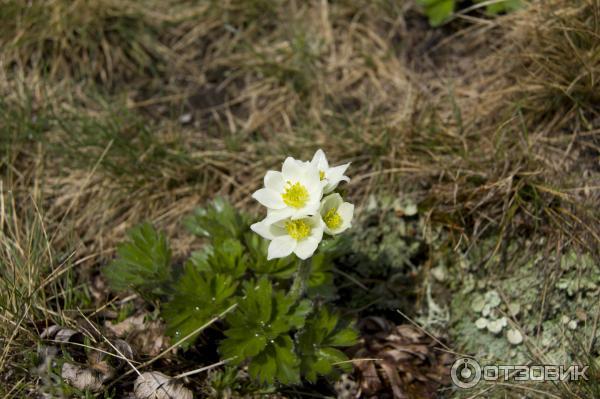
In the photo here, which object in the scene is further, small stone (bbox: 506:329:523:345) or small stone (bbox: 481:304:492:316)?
small stone (bbox: 481:304:492:316)

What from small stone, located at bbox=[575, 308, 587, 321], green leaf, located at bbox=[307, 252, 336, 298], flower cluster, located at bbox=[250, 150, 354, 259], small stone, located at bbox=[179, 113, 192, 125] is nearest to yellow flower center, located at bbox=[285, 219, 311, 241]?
flower cluster, located at bbox=[250, 150, 354, 259]

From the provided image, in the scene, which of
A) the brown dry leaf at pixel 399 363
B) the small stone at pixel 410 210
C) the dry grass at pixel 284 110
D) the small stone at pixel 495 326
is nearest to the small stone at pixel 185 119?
the dry grass at pixel 284 110

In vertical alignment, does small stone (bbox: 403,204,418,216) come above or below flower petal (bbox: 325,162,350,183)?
below

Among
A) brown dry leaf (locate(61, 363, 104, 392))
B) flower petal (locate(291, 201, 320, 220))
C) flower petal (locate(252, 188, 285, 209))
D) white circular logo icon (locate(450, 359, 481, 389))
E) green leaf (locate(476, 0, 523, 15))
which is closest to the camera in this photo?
flower petal (locate(291, 201, 320, 220))

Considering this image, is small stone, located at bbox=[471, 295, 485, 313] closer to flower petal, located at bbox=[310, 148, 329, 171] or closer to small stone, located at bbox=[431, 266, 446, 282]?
small stone, located at bbox=[431, 266, 446, 282]

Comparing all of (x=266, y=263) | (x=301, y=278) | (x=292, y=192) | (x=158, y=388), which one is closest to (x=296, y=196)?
(x=292, y=192)

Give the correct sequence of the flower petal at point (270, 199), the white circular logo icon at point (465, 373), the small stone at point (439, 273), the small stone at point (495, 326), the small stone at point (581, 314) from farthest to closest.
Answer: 1. the small stone at point (439, 273)
2. the small stone at point (495, 326)
3. the small stone at point (581, 314)
4. the white circular logo icon at point (465, 373)
5. the flower petal at point (270, 199)

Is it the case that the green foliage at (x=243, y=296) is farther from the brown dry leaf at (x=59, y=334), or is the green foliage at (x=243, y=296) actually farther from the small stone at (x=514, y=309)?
the small stone at (x=514, y=309)
